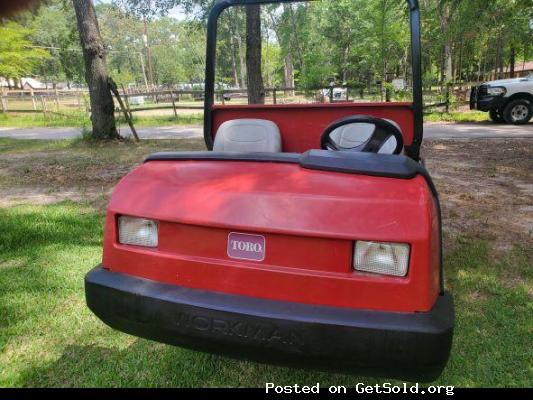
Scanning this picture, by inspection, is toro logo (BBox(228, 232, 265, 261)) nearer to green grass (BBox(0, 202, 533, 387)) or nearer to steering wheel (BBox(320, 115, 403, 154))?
green grass (BBox(0, 202, 533, 387))

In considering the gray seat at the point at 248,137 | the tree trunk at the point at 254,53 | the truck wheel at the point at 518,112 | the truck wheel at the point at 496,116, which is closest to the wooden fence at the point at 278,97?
the tree trunk at the point at 254,53

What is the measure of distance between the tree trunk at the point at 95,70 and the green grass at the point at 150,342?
7046mm

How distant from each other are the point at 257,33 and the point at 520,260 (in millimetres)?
7233

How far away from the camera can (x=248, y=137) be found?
2.99 metres

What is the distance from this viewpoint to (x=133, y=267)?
181cm

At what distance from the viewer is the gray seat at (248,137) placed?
9.75 feet

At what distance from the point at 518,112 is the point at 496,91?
879 mm

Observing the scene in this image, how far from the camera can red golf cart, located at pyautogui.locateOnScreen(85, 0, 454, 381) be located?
4.90 ft

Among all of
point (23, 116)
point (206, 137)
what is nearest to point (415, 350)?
point (206, 137)

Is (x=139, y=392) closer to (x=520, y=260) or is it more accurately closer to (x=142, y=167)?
(x=142, y=167)

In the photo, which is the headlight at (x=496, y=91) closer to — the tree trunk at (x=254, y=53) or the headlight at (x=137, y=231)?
the tree trunk at (x=254, y=53)

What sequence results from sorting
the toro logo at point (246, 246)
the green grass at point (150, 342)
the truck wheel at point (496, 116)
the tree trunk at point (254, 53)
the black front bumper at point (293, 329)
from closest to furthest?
the black front bumper at point (293, 329), the toro logo at point (246, 246), the green grass at point (150, 342), the tree trunk at point (254, 53), the truck wheel at point (496, 116)

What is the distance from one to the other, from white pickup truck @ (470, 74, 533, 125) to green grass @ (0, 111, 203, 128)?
10172 mm

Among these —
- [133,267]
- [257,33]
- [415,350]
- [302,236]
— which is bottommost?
[415,350]
